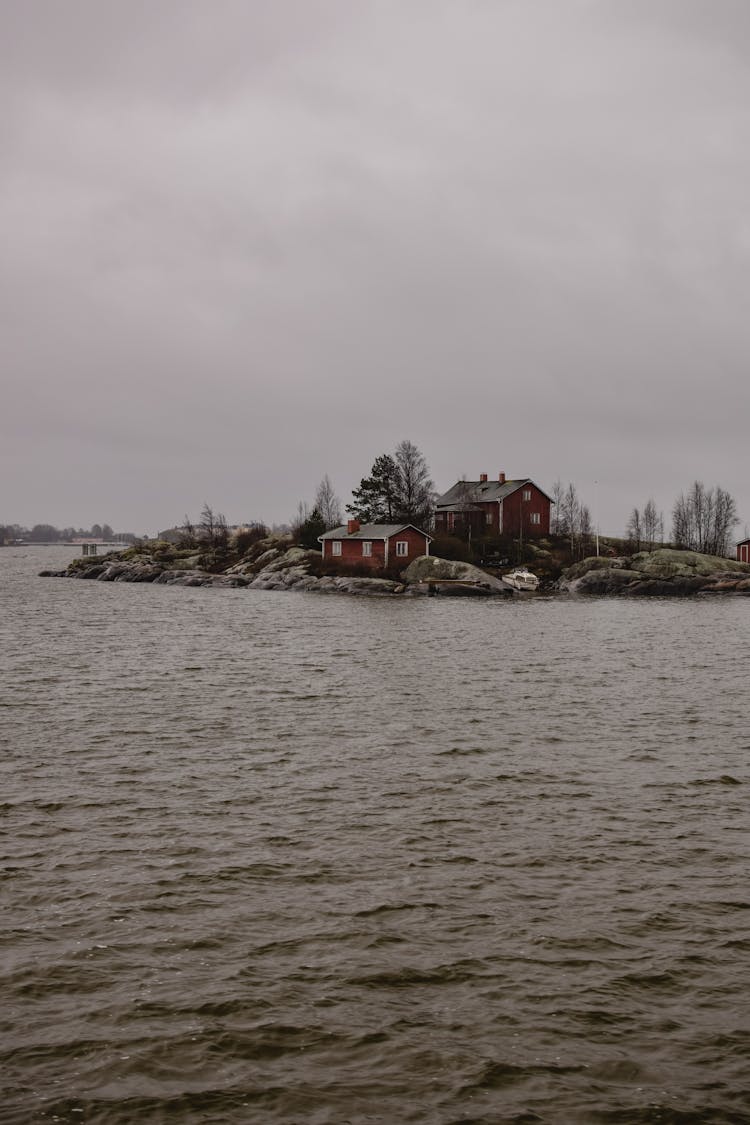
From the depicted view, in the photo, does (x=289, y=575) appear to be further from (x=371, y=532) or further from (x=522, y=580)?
(x=522, y=580)

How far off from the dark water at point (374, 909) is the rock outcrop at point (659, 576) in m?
55.5

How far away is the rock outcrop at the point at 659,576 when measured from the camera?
3127 inches

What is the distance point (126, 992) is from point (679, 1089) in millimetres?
5503

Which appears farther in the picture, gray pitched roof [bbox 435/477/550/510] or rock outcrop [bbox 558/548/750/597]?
gray pitched roof [bbox 435/477/550/510]

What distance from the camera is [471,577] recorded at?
7775 cm

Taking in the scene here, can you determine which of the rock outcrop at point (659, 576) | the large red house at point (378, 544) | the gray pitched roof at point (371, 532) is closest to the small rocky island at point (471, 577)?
the rock outcrop at point (659, 576)

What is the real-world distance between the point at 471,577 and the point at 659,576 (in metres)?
18.4

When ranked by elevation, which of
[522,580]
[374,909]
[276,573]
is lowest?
[374,909]

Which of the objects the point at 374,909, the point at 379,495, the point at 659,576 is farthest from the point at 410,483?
the point at 374,909

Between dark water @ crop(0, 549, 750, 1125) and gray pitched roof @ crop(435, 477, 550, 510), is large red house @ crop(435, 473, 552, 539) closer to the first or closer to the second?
gray pitched roof @ crop(435, 477, 550, 510)

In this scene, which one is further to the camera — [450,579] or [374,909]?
[450,579]

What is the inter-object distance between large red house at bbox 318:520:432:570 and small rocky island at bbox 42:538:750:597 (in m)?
2.07

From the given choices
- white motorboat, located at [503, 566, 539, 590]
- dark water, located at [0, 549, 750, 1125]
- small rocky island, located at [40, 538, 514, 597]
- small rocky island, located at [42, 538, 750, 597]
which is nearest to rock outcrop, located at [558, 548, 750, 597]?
small rocky island, located at [42, 538, 750, 597]

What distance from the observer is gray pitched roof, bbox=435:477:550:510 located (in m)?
97.4
